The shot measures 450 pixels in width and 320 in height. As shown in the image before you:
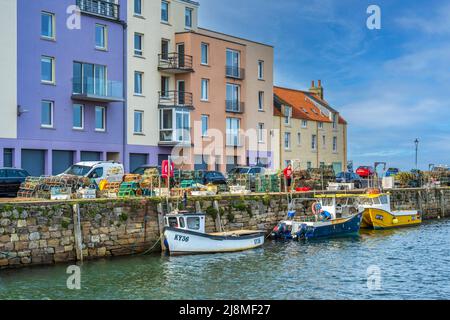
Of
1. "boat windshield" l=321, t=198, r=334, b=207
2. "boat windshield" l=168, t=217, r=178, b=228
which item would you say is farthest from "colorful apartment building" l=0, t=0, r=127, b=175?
"boat windshield" l=321, t=198, r=334, b=207

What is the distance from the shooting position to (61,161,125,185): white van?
32.6 metres

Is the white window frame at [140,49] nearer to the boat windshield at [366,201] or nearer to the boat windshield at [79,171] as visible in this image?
the boat windshield at [79,171]

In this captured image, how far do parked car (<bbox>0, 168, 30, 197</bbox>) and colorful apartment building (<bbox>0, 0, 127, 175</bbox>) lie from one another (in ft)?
21.6

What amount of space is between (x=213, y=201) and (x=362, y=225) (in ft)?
42.6

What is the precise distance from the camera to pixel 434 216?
51094 millimetres

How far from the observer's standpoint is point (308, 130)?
61.8 metres

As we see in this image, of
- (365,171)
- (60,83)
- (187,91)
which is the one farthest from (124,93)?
(365,171)

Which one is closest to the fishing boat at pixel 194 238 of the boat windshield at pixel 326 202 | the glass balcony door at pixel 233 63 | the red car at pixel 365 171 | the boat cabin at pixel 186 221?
the boat cabin at pixel 186 221

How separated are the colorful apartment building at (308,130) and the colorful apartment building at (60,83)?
60.3ft

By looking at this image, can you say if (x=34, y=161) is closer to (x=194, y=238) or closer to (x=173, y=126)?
(x=173, y=126)

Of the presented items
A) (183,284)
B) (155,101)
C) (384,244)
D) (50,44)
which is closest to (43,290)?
(183,284)

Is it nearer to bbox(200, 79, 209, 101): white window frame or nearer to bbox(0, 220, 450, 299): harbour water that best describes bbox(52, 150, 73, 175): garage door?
bbox(200, 79, 209, 101): white window frame

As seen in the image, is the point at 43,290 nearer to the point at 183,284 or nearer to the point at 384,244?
the point at 183,284

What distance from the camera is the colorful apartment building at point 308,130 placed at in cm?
5856
